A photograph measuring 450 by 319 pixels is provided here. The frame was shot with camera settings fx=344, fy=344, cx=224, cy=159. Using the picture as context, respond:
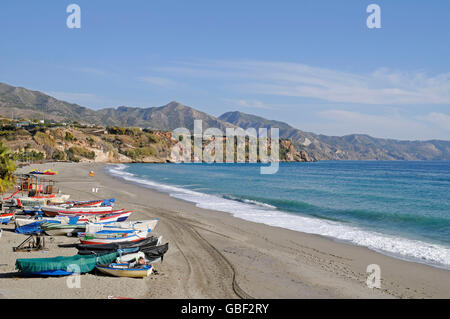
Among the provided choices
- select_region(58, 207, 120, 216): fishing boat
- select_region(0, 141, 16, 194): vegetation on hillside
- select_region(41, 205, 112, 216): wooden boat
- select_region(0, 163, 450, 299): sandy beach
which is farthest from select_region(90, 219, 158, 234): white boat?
select_region(0, 141, 16, 194): vegetation on hillside

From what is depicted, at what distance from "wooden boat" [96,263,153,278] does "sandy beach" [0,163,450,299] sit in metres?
0.19

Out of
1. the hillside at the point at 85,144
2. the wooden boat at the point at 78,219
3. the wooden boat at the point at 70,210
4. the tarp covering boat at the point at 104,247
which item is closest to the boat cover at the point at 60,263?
the tarp covering boat at the point at 104,247

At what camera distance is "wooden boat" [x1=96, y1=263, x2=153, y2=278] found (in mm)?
11516

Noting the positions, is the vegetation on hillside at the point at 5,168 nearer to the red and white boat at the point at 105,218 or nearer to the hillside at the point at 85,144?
the red and white boat at the point at 105,218

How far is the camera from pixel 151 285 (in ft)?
36.2

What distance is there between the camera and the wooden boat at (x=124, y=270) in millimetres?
11516

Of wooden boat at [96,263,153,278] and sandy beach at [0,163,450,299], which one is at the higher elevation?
wooden boat at [96,263,153,278]

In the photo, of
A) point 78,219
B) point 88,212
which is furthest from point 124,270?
point 88,212

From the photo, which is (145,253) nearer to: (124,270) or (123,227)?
(124,270)

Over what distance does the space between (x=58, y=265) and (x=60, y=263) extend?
10 cm

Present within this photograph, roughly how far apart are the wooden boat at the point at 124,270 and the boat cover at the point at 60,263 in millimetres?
318

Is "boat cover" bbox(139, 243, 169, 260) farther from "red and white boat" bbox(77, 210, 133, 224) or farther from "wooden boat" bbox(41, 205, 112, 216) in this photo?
"wooden boat" bbox(41, 205, 112, 216)
